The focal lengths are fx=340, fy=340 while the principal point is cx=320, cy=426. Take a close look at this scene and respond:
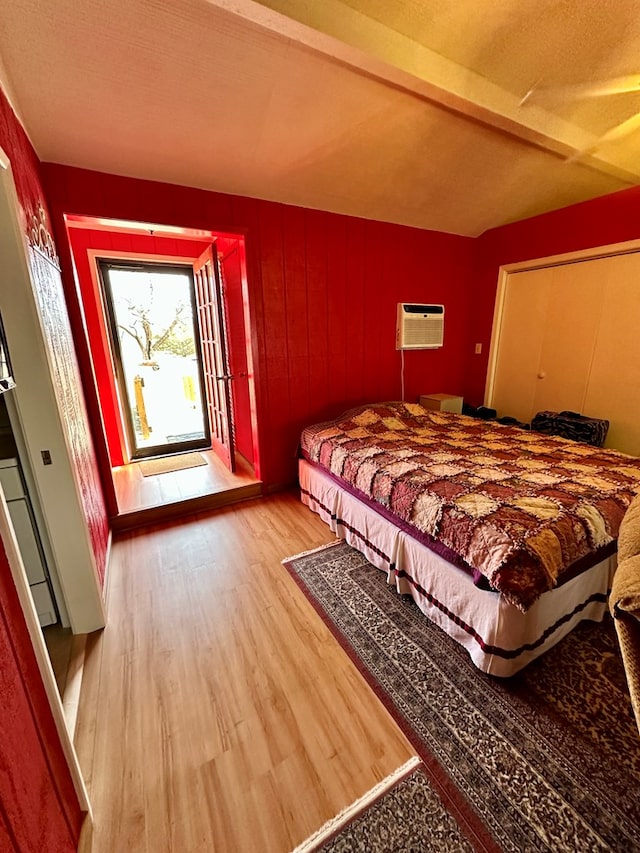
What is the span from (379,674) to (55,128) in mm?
3042

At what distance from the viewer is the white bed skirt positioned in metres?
1.33

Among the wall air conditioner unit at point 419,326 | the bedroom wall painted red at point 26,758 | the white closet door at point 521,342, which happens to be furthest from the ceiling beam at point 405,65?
the bedroom wall painted red at point 26,758

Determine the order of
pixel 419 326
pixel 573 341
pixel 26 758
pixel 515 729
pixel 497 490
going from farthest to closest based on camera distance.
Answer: pixel 419 326
pixel 573 341
pixel 497 490
pixel 515 729
pixel 26 758

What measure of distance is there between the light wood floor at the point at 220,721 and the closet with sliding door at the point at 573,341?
3.05 meters

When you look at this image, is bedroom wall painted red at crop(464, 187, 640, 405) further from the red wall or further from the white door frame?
the red wall

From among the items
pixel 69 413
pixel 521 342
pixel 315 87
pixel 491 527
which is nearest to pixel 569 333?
pixel 521 342

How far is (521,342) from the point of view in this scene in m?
Answer: 3.54

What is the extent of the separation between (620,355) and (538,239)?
133cm

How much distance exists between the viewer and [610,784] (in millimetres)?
1056

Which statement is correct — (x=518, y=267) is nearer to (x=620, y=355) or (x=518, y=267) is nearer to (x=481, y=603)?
(x=620, y=355)

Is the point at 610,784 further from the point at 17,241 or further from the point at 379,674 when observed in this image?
the point at 17,241

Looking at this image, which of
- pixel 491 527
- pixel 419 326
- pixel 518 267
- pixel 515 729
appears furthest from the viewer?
pixel 419 326

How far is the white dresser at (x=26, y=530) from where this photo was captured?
149 centimetres

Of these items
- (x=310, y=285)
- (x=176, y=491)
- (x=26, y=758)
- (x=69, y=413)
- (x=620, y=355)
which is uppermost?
A: (x=310, y=285)
